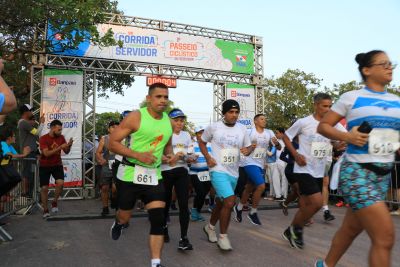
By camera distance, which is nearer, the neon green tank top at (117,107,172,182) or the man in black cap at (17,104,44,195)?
the neon green tank top at (117,107,172,182)

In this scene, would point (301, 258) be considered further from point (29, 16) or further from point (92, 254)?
point (29, 16)

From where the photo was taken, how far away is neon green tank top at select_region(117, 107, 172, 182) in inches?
153

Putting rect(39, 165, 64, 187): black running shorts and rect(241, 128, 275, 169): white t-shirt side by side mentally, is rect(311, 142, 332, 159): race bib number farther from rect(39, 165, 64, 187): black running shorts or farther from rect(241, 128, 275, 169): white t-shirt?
rect(39, 165, 64, 187): black running shorts

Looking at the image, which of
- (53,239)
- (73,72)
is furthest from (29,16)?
(53,239)

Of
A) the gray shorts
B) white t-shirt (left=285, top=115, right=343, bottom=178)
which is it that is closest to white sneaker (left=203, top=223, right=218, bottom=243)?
white t-shirt (left=285, top=115, right=343, bottom=178)

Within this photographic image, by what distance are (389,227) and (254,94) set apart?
14.2 metres

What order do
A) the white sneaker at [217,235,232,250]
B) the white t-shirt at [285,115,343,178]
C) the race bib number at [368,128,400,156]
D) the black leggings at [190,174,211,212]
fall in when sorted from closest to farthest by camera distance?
the race bib number at [368,128,400,156] → the white sneaker at [217,235,232,250] → the white t-shirt at [285,115,343,178] → the black leggings at [190,174,211,212]

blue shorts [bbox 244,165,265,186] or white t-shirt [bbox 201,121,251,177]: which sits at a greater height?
white t-shirt [bbox 201,121,251,177]

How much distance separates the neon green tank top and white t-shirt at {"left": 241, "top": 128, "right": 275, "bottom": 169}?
2935mm

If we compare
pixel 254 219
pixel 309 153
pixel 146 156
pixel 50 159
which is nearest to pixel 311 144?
pixel 309 153

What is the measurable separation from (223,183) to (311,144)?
142 centimetres

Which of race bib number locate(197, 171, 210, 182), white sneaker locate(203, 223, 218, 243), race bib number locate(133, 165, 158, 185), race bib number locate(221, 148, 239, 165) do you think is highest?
race bib number locate(221, 148, 239, 165)

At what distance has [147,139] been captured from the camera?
3893 mm

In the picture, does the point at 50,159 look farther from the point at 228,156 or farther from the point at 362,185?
the point at 362,185
